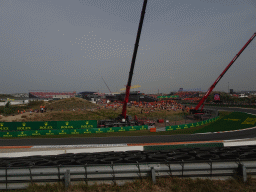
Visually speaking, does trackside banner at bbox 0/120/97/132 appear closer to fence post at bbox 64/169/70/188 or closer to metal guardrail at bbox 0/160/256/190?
metal guardrail at bbox 0/160/256/190

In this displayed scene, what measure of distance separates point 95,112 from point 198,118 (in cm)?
2456

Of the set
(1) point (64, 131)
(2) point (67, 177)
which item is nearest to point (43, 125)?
(1) point (64, 131)

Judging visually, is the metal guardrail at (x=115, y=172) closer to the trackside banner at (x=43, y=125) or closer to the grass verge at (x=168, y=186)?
the grass verge at (x=168, y=186)

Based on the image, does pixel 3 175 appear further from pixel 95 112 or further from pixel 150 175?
pixel 95 112

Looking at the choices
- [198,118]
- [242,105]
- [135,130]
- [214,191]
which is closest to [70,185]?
[214,191]

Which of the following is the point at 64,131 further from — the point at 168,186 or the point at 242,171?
the point at 242,171

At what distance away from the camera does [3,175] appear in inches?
206

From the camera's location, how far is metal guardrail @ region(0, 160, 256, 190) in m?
5.17

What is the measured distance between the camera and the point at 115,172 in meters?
5.16

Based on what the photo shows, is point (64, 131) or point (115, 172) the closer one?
point (115, 172)

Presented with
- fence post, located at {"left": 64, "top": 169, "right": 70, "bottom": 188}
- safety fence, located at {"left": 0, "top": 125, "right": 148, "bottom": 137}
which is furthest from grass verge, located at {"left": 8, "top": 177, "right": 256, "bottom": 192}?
safety fence, located at {"left": 0, "top": 125, "right": 148, "bottom": 137}

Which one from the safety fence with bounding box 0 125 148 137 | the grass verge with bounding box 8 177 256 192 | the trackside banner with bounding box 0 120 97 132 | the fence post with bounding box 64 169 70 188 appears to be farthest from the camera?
the trackside banner with bounding box 0 120 97 132

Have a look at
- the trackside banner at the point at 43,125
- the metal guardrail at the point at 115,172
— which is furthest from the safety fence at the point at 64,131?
the metal guardrail at the point at 115,172

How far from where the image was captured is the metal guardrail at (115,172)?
5168 millimetres
